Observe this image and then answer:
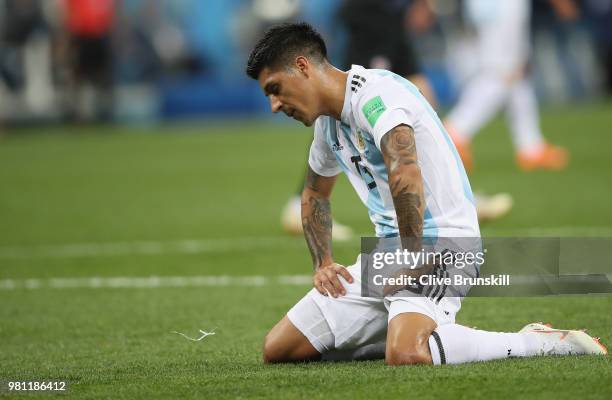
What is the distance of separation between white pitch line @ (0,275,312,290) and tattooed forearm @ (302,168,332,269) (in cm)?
220

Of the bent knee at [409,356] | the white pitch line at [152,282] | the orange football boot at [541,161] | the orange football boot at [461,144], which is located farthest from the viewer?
the orange football boot at [541,161]

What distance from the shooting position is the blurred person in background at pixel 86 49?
78.8 ft

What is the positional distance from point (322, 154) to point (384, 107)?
0.68 m

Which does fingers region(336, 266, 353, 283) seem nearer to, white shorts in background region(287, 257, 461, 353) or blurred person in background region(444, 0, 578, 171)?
white shorts in background region(287, 257, 461, 353)

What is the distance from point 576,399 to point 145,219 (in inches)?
327

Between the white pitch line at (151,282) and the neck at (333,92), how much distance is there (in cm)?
296

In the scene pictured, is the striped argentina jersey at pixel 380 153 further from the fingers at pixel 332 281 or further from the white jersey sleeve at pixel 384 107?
the fingers at pixel 332 281

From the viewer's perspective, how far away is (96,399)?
4.81 meters

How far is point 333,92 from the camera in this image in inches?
207

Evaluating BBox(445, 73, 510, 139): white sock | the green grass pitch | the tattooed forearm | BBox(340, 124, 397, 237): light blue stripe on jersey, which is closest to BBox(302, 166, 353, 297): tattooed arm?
the tattooed forearm

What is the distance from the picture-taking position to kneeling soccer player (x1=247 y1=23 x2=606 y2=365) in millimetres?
5047

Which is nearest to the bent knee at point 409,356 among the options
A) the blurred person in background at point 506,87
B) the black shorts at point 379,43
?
the black shorts at point 379,43

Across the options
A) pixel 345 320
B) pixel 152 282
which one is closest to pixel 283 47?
pixel 345 320

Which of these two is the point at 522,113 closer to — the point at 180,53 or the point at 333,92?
the point at 333,92
